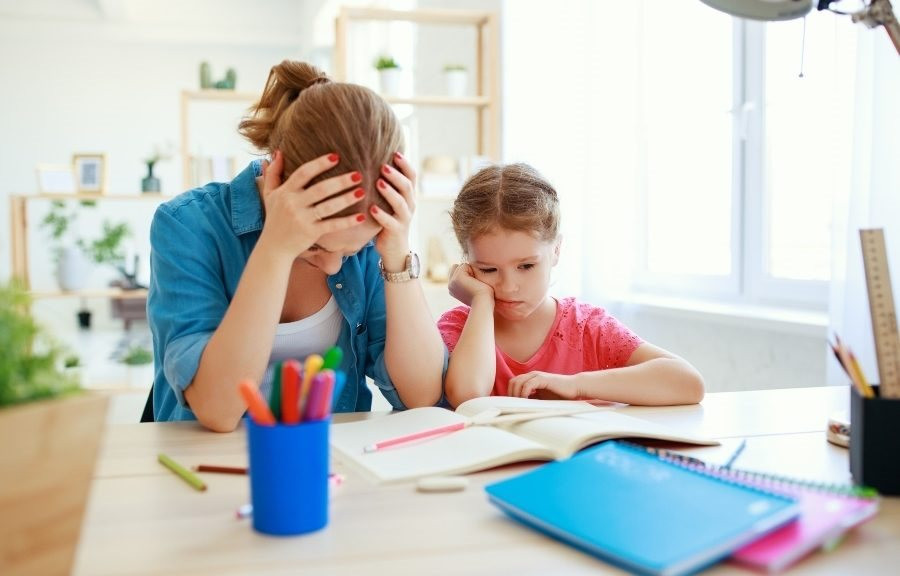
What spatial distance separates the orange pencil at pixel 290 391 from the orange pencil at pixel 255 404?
0.01 meters

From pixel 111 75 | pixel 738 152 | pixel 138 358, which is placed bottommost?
pixel 138 358

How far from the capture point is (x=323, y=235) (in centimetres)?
100

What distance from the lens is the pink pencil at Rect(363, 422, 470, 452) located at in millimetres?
862

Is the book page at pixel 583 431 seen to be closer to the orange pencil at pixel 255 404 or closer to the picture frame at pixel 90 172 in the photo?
the orange pencil at pixel 255 404

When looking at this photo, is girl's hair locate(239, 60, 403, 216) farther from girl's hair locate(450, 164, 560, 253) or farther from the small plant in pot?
the small plant in pot

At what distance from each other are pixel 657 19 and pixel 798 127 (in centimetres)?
84

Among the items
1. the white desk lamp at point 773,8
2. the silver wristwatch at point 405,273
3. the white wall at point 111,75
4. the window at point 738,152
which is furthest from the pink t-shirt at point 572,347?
the white wall at point 111,75

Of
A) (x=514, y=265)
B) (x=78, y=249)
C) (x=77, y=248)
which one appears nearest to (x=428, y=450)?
(x=514, y=265)

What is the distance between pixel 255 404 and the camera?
60 centimetres

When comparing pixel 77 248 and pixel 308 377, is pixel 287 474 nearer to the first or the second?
pixel 308 377

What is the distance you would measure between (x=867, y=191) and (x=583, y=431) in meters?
1.09

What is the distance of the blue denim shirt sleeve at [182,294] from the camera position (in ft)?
3.32

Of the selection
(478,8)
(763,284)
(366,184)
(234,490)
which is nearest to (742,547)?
(234,490)

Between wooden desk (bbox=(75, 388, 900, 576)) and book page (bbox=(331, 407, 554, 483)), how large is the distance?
0.02m
